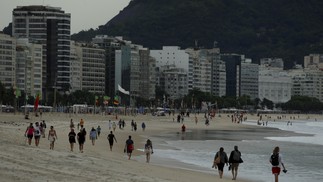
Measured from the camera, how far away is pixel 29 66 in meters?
162

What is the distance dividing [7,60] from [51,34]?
841 inches

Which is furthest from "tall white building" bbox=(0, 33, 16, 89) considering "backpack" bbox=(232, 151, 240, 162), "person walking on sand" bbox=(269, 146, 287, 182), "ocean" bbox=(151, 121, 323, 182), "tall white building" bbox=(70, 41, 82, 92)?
"person walking on sand" bbox=(269, 146, 287, 182)

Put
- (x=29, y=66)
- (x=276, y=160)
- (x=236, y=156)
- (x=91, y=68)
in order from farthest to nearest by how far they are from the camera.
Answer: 1. (x=91, y=68)
2. (x=29, y=66)
3. (x=236, y=156)
4. (x=276, y=160)

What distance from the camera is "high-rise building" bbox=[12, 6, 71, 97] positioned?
175125mm

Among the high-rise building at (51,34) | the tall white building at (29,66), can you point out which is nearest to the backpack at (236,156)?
the tall white building at (29,66)

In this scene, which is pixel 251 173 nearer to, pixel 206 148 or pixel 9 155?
pixel 9 155

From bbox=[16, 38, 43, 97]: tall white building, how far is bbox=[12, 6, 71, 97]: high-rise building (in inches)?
289

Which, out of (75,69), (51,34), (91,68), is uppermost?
(51,34)

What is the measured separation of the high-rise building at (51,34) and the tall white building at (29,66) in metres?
7.34

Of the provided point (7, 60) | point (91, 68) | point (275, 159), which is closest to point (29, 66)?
point (7, 60)

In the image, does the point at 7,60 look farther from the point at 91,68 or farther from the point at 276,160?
the point at 276,160

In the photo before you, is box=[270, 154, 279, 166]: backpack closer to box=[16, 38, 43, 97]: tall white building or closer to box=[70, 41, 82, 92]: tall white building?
box=[16, 38, 43, 97]: tall white building

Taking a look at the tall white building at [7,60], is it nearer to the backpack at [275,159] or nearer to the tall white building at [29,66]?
the tall white building at [29,66]

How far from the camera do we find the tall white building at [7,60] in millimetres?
156125
